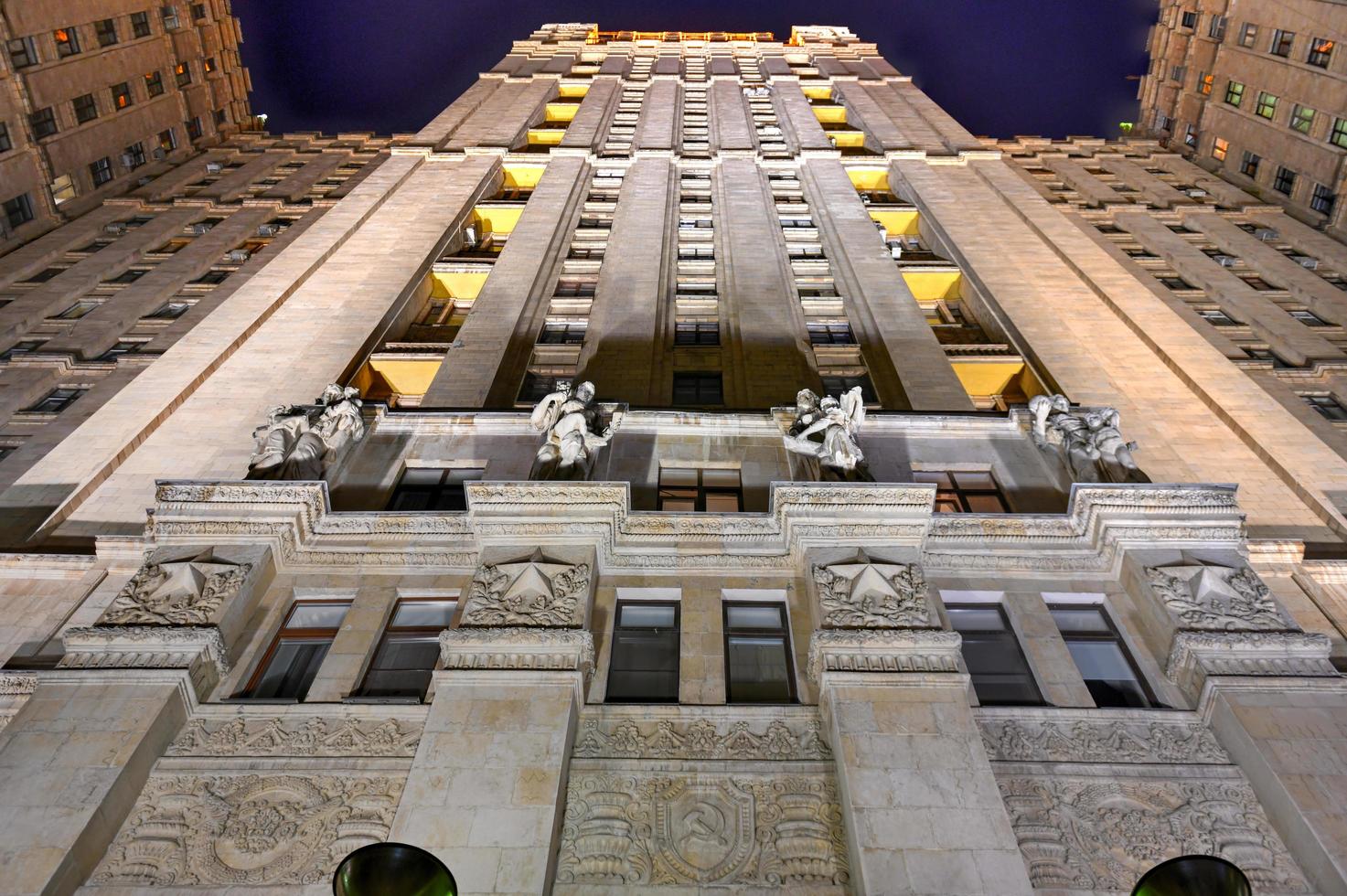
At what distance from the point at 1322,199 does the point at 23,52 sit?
79.1m

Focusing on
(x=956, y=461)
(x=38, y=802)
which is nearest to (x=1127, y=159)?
(x=956, y=461)

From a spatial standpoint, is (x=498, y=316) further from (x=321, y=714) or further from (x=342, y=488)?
(x=321, y=714)

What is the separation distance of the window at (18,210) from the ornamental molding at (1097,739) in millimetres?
54259

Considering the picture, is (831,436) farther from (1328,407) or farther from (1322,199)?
(1322,199)

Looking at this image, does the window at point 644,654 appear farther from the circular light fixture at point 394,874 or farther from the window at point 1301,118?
the window at point 1301,118

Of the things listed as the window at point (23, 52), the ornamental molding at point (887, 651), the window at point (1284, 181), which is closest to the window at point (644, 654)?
the ornamental molding at point (887, 651)

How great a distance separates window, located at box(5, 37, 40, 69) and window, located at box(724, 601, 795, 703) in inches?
2240

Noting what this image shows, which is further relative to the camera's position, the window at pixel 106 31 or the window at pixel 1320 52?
the window at pixel 106 31

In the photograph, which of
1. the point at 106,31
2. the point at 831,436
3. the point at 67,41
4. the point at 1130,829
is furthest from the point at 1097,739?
the point at 106,31

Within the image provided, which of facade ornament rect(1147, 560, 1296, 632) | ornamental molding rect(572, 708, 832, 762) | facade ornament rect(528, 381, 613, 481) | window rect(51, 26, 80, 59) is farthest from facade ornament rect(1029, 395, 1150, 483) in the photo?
window rect(51, 26, 80, 59)

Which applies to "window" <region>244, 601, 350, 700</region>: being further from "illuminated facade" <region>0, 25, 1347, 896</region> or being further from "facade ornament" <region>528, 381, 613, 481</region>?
"facade ornament" <region>528, 381, 613, 481</region>

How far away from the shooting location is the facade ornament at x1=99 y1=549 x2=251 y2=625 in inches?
595

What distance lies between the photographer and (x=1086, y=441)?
19.9 metres

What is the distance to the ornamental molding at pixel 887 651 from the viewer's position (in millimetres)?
14125
